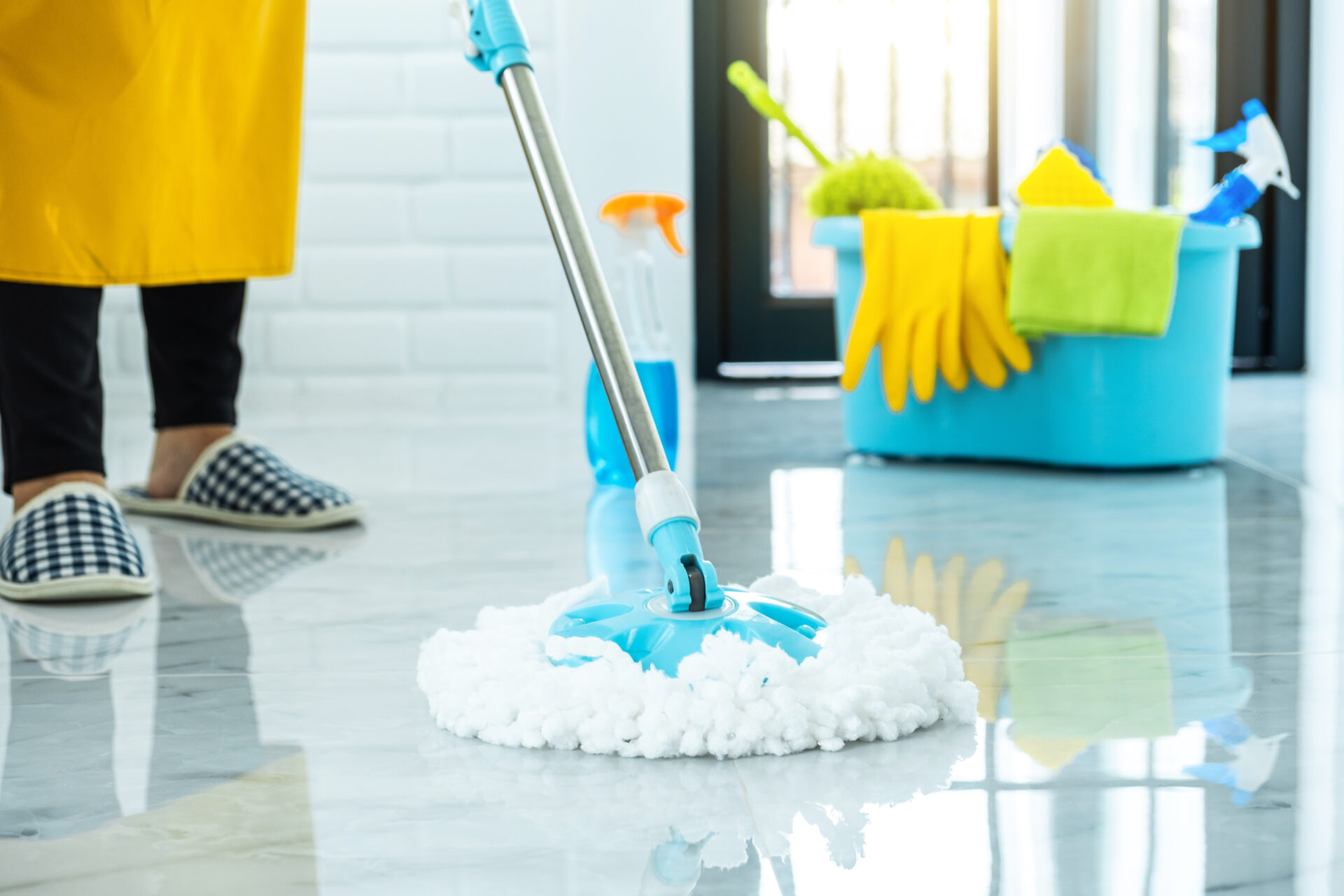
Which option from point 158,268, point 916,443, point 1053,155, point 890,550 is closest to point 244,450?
point 158,268

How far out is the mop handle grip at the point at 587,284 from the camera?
784 mm

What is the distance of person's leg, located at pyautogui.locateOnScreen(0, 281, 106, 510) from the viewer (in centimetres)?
115

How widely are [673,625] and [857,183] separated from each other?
1165mm

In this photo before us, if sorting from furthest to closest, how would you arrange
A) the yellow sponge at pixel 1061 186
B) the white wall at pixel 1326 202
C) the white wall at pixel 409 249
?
the white wall at pixel 1326 202
the white wall at pixel 409 249
the yellow sponge at pixel 1061 186

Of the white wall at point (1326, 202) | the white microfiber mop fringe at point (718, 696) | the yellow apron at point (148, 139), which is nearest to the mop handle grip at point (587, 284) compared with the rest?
the white microfiber mop fringe at point (718, 696)

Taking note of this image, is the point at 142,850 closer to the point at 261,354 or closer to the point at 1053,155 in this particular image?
the point at 1053,155

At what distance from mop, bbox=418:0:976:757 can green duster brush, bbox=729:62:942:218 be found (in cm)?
98

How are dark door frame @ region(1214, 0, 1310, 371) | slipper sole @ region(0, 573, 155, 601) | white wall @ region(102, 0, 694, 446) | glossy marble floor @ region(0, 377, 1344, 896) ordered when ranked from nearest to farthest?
glossy marble floor @ region(0, 377, 1344, 896)
slipper sole @ region(0, 573, 155, 601)
white wall @ region(102, 0, 694, 446)
dark door frame @ region(1214, 0, 1310, 371)

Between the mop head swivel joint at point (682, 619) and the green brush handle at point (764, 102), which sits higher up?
the green brush handle at point (764, 102)

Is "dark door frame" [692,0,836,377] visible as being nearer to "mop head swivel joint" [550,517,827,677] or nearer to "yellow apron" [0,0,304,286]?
"yellow apron" [0,0,304,286]

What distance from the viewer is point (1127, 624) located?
0.96 meters

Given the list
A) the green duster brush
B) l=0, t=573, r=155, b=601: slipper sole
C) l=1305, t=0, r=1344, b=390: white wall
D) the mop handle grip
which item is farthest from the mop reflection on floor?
l=1305, t=0, r=1344, b=390: white wall

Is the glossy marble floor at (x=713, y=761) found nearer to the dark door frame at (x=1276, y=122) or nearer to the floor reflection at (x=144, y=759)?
the floor reflection at (x=144, y=759)

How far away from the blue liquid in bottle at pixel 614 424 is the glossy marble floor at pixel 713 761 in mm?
135
